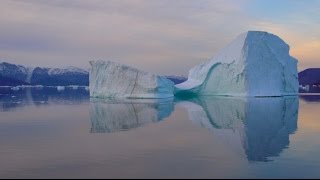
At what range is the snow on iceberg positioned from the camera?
25422mm

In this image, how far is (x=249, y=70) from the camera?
28.3m

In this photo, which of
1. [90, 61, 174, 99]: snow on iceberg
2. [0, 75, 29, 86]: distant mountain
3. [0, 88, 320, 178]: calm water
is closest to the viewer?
[0, 88, 320, 178]: calm water

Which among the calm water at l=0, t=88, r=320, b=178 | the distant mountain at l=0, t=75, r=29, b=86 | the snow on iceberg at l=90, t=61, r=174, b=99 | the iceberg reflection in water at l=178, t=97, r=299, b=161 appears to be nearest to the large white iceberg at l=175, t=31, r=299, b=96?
the snow on iceberg at l=90, t=61, r=174, b=99

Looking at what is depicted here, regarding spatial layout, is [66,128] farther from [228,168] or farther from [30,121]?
[228,168]

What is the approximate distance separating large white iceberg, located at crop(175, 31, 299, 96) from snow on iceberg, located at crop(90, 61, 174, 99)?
13.8ft

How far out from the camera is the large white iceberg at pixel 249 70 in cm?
2866

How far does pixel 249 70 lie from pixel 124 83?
27.8 feet

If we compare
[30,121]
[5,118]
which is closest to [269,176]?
[30,121]

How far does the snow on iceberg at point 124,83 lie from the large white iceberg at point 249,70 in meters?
4.21

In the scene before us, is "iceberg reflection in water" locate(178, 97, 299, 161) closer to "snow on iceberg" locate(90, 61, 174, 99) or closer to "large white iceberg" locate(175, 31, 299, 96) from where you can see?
"snow on iceberg" locate(90, 61, 174, 99)

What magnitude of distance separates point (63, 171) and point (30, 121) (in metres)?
7.65

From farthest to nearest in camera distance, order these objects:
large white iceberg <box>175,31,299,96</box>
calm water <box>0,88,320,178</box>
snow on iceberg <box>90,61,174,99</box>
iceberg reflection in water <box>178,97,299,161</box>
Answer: large white iceberg <box>175,31,299,96</box>
snow on iceberg <box>90,61,174,99</box>
iceberg reflection in water <box>178,97,299,161</box>
calm water <box>0,88,320,178</box>

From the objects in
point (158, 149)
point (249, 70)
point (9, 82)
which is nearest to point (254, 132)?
point (158, 149)

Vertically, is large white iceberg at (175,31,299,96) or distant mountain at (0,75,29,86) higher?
large white iceberg at (175,31,299,96)
